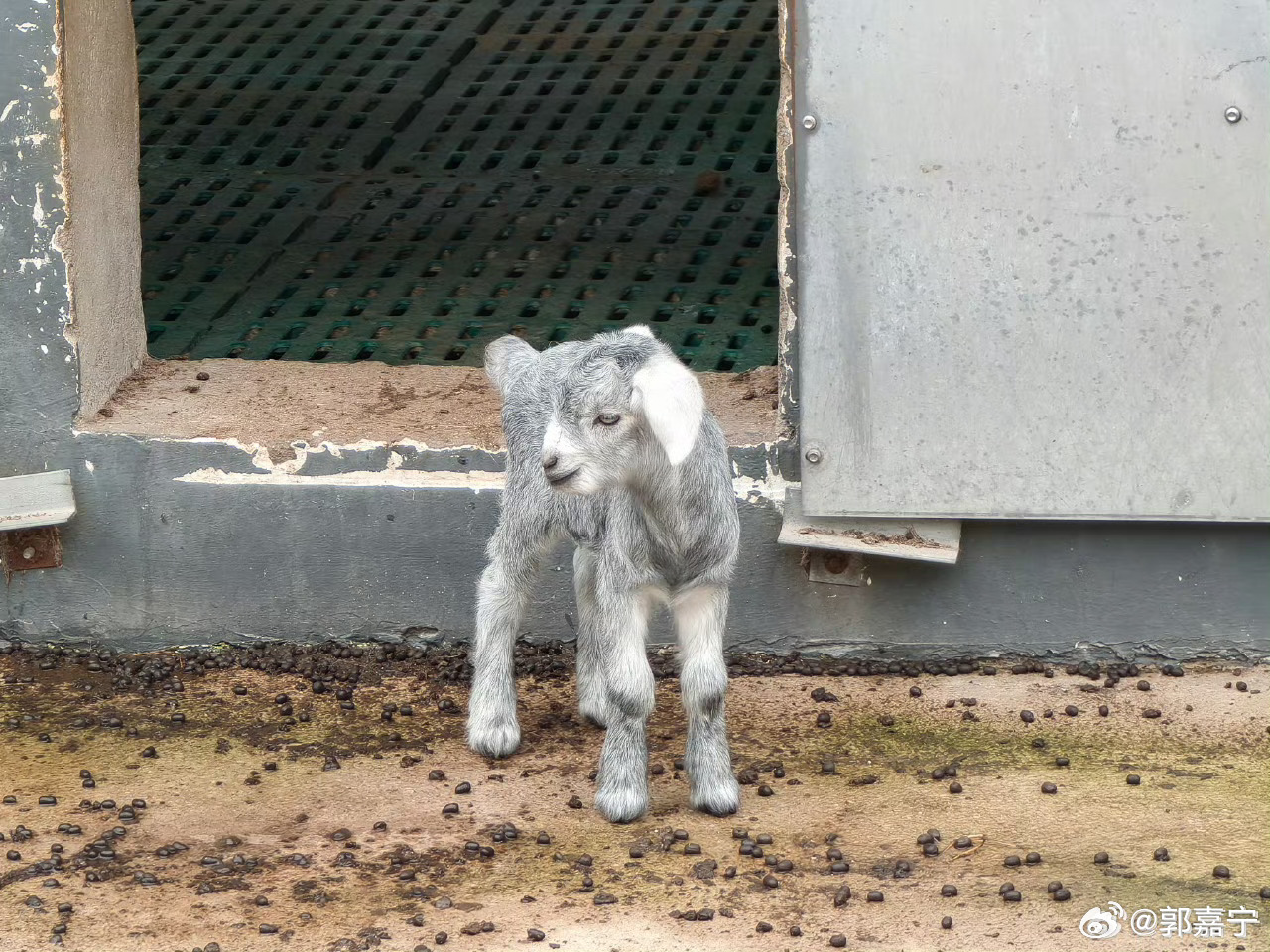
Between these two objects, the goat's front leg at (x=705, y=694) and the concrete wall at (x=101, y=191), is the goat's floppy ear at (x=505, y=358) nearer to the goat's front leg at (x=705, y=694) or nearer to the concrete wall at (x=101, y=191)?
the goat's front leg at (x=705, y=694)

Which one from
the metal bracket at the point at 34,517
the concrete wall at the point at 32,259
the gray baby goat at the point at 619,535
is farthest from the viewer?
the metal bracket at the point at 34,517

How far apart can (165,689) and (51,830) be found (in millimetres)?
1017

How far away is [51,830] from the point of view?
432cm

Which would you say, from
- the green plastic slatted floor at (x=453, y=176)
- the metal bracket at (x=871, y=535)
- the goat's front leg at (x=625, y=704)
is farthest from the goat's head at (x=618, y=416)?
the green plastic slatted floor at (x=453, y=176)

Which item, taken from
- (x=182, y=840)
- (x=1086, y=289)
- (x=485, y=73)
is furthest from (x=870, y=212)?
(x=485, y=73)

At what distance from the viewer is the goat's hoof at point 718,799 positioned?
4324 mm

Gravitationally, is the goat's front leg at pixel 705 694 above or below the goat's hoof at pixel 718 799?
above

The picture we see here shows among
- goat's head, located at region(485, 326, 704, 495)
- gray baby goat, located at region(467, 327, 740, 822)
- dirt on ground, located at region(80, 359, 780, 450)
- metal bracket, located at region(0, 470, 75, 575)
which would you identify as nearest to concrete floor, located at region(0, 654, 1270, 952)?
gray baby goat, located at region(467, 327, 740, 822)

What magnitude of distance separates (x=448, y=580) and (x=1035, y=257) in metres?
2.11

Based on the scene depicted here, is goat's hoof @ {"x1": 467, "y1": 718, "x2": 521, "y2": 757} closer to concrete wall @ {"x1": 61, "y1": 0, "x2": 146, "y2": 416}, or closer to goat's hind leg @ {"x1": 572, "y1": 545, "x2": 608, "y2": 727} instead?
goat's hind leg @ {"x1": 572, "y1": 545, "x2": 608, "y2": 727}

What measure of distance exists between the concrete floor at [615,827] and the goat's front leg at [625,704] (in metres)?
0.07

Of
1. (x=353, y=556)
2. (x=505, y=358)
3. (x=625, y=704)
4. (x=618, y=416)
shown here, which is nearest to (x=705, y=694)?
(x=625, y=704)

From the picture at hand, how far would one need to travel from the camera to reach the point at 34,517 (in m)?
5.30

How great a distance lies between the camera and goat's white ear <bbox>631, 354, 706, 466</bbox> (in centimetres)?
379
